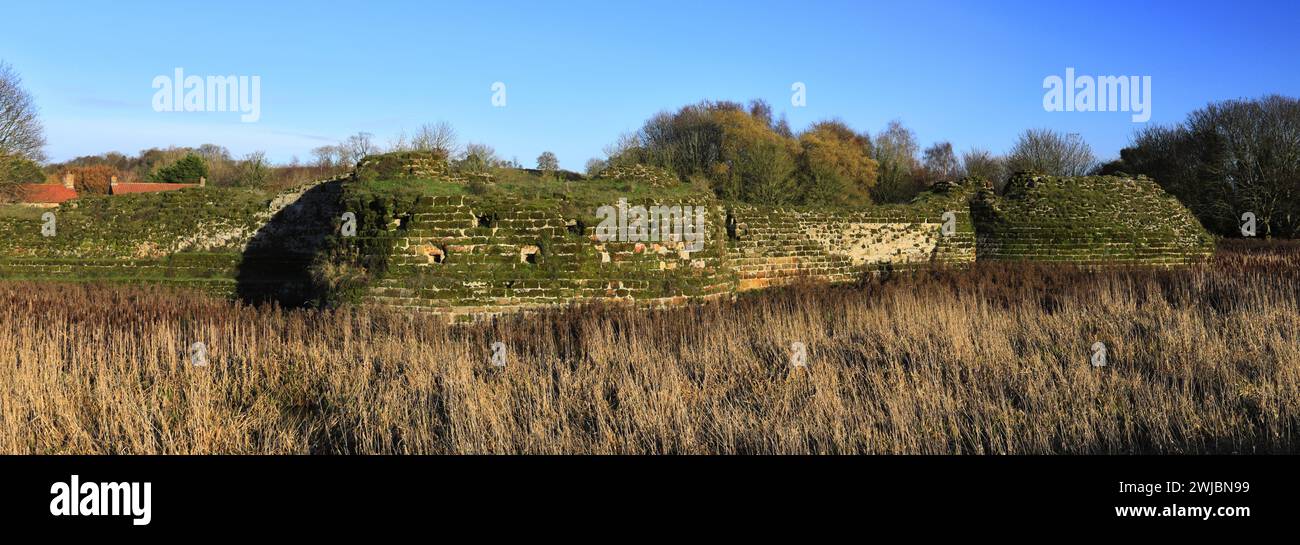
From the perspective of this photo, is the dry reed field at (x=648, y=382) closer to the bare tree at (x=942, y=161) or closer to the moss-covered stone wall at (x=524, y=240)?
the moss-covered stone wall at (x=524, y=240)

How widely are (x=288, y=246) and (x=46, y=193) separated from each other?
34.7 m

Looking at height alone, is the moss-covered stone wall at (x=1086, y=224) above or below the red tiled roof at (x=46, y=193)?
below

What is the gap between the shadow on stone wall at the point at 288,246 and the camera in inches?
464

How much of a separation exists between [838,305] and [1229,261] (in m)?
11.8

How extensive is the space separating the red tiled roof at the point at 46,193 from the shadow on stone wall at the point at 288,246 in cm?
2145

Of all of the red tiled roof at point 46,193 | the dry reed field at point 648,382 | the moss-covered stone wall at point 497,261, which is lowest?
the dry reed field at point 648,382

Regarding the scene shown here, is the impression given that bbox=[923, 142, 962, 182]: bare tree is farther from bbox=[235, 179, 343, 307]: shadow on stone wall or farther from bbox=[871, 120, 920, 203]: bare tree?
bbox=[235, 179, 343, 307]: shadow on stone wall

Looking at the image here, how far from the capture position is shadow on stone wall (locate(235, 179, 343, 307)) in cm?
1177

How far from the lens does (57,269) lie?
12438 millimetres

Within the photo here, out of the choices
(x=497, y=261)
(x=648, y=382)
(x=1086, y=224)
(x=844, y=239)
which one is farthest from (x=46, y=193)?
(x=1086, y=224)

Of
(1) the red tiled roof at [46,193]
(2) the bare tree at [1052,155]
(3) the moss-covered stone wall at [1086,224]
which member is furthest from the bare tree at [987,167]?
(1) the red tiled roof at [46,193]

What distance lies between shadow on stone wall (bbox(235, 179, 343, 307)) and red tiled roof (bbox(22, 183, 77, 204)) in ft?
70.4
